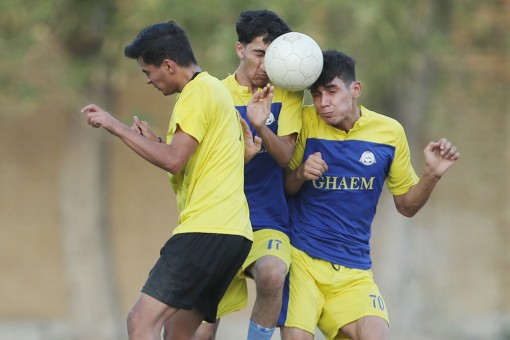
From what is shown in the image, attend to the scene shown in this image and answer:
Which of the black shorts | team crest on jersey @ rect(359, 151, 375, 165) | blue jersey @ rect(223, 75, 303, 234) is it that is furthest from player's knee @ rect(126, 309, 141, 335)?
team crest on jersey @ rect(359, 151, 375, 165)

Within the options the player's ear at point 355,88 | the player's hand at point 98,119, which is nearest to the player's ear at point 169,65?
the player's hand at point 98,119

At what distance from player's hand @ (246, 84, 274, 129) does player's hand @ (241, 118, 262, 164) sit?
21 centimetres

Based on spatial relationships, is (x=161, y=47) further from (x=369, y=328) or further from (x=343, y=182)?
(x=369, y=328)

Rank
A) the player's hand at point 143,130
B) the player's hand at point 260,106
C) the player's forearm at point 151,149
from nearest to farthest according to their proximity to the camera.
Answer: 1. the player's forearm at point 151,149
2. the player's hand at point 260,106
3. the player's hand at point 143,130

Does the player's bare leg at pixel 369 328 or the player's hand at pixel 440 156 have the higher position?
the player's hand at pixel 440 156

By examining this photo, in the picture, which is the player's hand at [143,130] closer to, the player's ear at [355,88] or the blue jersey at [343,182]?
the blue jersey at [343,182]

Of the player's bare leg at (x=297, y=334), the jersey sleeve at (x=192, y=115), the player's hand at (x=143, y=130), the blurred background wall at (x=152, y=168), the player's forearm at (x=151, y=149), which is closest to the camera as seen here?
the player's forearm at (x=151, y=149)

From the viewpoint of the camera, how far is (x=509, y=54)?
1686 cm

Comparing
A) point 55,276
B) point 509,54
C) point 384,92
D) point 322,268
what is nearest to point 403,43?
point 384,92

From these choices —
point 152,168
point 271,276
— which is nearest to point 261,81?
point 271,276

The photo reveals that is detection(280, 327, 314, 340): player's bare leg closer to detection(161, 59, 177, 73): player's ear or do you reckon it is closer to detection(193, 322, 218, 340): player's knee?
detection(193, 322, 218, 340): player's knee

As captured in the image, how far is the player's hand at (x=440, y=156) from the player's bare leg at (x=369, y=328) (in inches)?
38.5

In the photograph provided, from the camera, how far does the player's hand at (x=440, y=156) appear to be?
7.60m

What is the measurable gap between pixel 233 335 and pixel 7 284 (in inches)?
130
